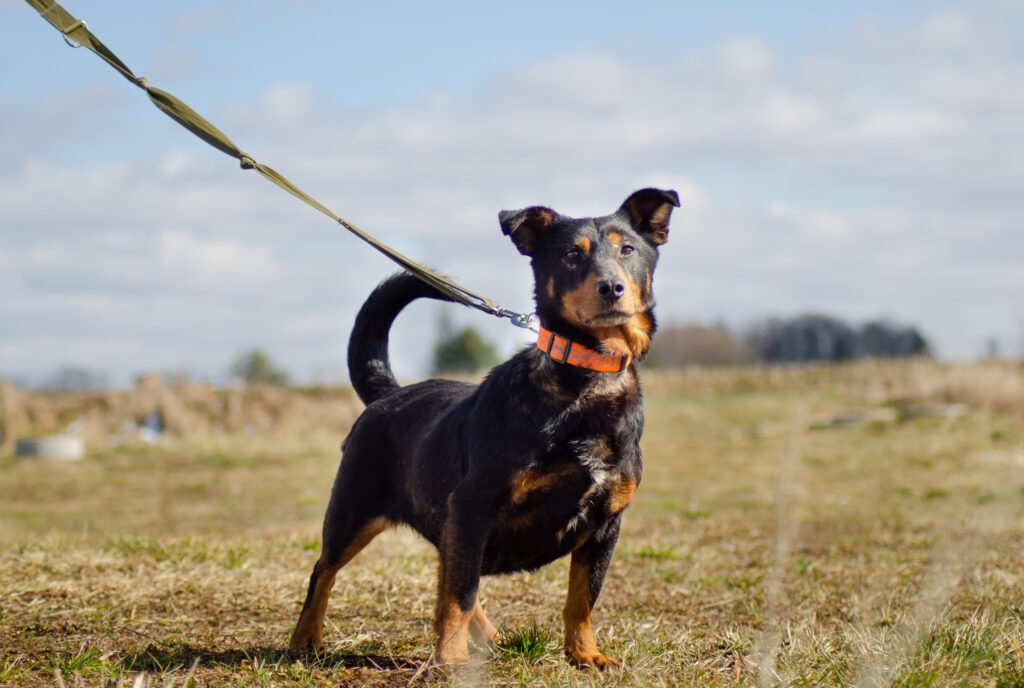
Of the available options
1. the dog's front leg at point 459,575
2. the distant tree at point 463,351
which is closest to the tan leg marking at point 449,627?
the dog's front leg at point 459,575

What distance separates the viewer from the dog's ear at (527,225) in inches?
167

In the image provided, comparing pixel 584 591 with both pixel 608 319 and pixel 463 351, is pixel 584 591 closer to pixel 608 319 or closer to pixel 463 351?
pixel 608 319

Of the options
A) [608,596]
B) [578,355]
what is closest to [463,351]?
[608,596]

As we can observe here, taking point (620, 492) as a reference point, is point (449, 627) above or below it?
below

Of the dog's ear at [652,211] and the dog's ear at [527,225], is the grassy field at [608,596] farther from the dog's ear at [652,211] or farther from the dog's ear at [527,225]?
the dog's ear at [527,225]

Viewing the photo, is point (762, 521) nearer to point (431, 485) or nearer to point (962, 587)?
point (962, 587)

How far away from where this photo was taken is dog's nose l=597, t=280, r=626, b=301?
12.8 feet

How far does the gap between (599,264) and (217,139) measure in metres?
1.89

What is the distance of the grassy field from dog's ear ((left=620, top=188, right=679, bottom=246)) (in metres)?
1.18

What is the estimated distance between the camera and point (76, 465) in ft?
57.2

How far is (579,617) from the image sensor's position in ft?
14.1

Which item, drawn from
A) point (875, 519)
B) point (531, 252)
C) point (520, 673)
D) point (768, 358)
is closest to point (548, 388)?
point (531, 252)

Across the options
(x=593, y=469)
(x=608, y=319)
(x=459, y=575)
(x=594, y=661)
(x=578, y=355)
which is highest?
(x=608, y=319)

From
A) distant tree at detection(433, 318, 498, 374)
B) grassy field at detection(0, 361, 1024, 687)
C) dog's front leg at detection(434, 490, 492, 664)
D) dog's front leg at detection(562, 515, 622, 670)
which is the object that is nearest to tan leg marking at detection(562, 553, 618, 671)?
dog's front leg at detection(562, 515, 622, 670)
